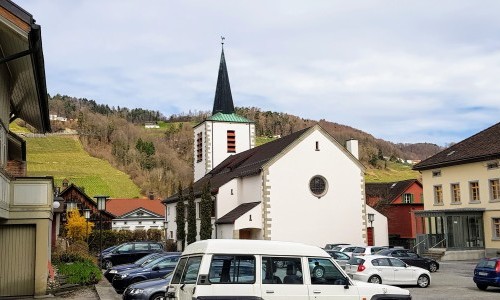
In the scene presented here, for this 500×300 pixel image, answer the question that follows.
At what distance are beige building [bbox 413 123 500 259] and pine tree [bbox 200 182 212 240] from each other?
16.0 m

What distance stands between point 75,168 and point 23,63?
324 ft

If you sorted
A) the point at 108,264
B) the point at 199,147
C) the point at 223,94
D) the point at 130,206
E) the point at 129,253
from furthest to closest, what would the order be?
the point at 130,206
the point at 199,147
the point at 223,94
the point at 108,264
the point at 129,253

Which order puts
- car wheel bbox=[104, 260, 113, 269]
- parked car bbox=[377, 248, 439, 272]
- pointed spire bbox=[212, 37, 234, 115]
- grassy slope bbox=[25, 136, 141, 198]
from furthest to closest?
grassy slope bbox=[25, 136, 141, 198] < pointed spire bbox=[212, 37, 234, 115] < car wheel bbox=[104, 260, 113, 269] < parked car bbox=[377, 248, 439, 272]

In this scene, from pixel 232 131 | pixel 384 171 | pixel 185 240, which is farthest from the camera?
pixel 384 171

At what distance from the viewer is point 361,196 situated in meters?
43.7

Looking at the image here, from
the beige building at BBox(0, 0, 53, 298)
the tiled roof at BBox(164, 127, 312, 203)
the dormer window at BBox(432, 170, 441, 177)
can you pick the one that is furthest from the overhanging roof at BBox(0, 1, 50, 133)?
the dormer window at BBox(432, 170, 441, 177)

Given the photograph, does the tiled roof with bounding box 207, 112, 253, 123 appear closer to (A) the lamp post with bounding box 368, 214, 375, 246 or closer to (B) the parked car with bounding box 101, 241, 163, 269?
(A) the lamp post with bounding box 368, 214, 375, 246

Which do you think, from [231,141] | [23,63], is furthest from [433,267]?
[231,141]

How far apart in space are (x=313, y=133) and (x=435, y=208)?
12.7 meters

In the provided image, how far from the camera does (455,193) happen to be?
4581cm

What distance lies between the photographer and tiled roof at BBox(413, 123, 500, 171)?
4188cm

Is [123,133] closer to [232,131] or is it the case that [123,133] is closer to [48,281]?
[232,131]

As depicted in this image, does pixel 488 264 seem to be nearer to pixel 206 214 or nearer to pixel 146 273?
pixel 146 273

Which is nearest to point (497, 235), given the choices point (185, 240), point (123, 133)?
point (185, 240)
